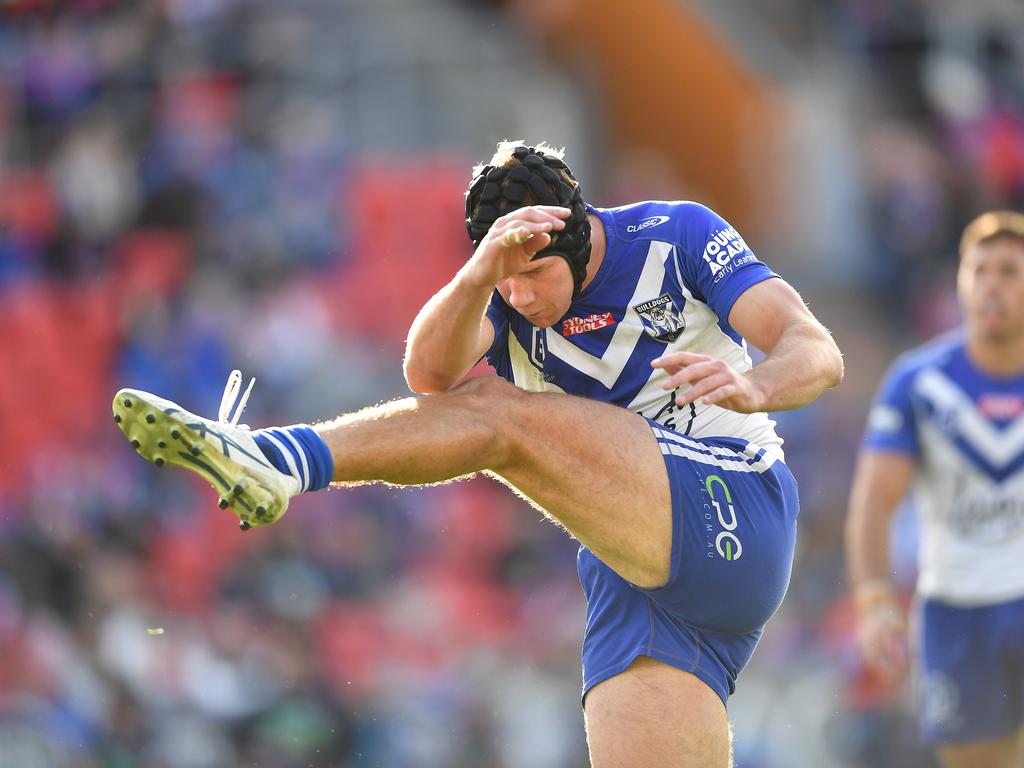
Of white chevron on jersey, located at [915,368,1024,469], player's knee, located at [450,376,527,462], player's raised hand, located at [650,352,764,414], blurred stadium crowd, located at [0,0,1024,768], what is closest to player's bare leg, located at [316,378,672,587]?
player's knee, located at [450,376,527,462]

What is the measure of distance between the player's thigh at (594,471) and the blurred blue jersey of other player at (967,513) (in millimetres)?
2750

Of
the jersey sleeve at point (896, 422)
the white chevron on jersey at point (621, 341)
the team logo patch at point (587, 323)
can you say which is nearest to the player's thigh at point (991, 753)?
the jersey sleeve at point (896, 422)

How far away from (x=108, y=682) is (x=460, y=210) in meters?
5.22

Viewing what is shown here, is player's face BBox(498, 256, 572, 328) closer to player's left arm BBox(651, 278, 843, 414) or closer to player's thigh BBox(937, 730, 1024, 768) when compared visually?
player's left arm BBox(651, 278, 843, 414)

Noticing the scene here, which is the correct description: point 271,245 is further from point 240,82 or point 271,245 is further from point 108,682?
point 108,682

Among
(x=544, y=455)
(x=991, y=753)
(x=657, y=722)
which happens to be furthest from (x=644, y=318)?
(x=991, y=753)

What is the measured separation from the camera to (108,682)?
1095 centimetres

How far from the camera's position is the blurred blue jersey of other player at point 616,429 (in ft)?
15.9

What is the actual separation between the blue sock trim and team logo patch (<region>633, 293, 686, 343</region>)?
1222mm

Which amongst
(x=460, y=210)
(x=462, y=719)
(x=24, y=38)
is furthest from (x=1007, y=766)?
(x=24, y=38)

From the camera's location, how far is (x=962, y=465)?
786cm

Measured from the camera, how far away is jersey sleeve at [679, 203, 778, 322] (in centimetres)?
534

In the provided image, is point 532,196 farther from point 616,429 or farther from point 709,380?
point 709,380

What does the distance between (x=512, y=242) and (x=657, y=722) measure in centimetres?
162
